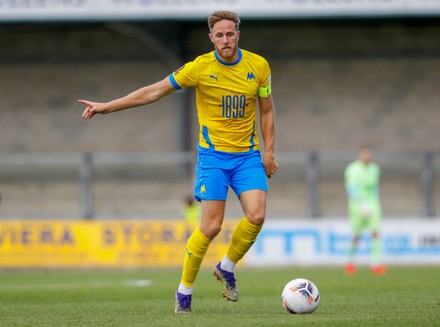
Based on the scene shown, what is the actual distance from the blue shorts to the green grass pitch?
108 centimetres

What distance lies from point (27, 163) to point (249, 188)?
1656 cm

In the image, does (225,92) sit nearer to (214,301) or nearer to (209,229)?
(209,229)

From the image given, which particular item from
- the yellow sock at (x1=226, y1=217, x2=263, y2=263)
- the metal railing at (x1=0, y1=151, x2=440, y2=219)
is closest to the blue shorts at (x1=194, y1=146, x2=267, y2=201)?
the yellow sock at (x1=226, y1=217, x2=263, y2=263)

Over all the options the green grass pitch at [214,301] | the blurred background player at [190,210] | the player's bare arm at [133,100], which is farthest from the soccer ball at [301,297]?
the blurred background player at [190,210]

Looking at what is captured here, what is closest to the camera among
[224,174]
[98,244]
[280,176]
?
[224,174]

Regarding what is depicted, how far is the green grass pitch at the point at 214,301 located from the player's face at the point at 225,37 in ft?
7.44

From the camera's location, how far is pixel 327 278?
54.7 ft

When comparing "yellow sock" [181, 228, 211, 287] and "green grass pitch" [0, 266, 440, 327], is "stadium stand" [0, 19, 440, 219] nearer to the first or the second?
"green grass pitch" [0, 266, 440, 327]

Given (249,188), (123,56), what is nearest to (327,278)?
(249,188)

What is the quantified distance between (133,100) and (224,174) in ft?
3.37

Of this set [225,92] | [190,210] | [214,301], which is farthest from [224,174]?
[190,210]

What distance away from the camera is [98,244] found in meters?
22.0

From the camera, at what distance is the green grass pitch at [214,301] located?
8398 mm

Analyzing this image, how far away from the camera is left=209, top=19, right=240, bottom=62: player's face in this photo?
8.70m
